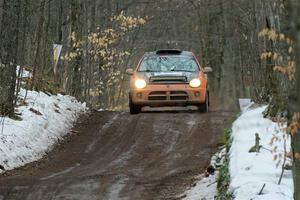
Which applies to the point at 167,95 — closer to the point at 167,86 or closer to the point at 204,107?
the point at 167,86

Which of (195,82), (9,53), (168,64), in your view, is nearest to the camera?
(9,53)

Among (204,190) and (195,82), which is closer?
(204,190)

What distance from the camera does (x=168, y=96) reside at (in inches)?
611

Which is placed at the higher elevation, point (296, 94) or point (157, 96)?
point (296, 94)

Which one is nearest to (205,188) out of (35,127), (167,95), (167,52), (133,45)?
(35,127)

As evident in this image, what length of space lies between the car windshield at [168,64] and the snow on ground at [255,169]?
6956 millimetres

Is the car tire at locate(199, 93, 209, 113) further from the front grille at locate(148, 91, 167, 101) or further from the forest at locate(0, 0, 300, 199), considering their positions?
the front grille at locate(148, 91, 167, 101)

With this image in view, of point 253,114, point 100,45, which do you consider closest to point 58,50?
point 100,45

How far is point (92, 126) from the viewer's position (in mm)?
15234

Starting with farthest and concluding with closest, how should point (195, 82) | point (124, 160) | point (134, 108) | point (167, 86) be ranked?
point (134, 108) < point (195, 82) < point (167, 86) < point (124, 160)

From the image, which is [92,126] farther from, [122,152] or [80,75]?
[80,75]

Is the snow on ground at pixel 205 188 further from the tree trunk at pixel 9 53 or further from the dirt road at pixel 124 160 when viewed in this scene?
the tree trunk at pixel 9 53

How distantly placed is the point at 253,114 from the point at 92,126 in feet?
20.4

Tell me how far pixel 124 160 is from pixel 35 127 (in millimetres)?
2597
